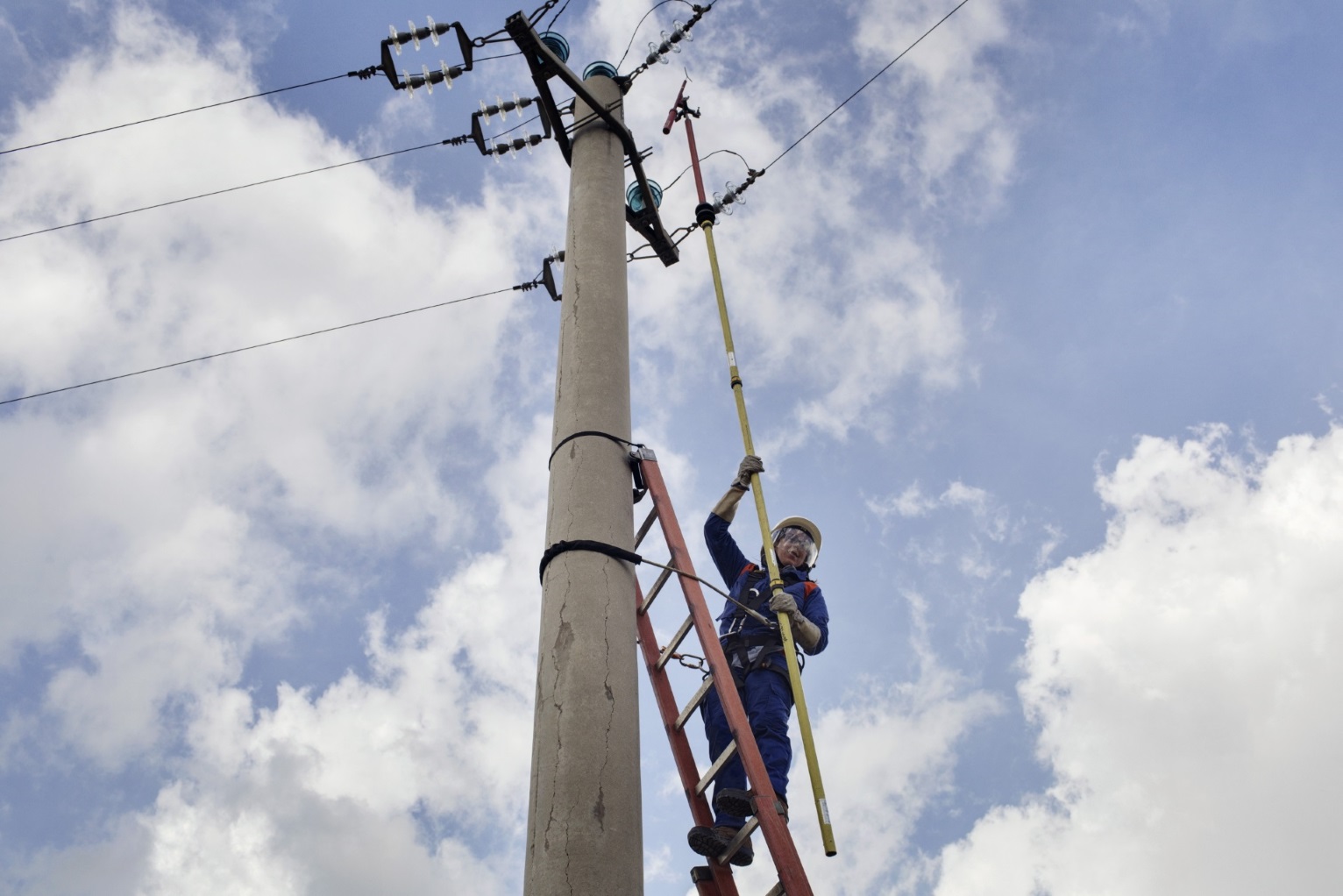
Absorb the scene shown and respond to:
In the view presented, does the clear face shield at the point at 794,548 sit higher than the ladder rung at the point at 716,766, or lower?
higher

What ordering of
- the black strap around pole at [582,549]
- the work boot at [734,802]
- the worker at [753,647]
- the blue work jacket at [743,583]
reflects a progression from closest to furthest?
the black strap around pole at [582,549] < the work boot at [734,802] < the worker at [753,647] < the blue work jacket at [743,583]

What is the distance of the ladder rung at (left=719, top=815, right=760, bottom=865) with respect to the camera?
4707 millimetres

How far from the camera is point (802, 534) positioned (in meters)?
7.32

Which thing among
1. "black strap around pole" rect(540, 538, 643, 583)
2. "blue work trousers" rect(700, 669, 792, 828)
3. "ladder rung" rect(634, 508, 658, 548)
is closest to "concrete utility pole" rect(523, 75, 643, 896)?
"black strap around pole" rect(540, 538, 643, 583)

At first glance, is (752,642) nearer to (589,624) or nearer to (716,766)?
(716,766)

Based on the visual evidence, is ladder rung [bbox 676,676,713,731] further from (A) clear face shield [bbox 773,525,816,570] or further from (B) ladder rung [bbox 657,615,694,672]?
(A) clear face shield [bbox 773,525,816,570]

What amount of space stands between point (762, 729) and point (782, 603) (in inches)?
28.5

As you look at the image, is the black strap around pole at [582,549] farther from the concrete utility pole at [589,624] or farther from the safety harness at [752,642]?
the safety harness at [752,642]

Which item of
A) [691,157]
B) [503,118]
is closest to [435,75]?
[503,118]

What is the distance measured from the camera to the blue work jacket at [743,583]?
20.9 feet

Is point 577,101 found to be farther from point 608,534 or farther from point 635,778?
point 635,778

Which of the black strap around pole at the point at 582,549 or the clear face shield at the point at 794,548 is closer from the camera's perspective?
the black strap around pole at the point at 582,549

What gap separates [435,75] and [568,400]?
Result: 3.74 m

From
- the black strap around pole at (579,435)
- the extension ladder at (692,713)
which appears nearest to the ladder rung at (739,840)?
the extension ladder at (692,713)
